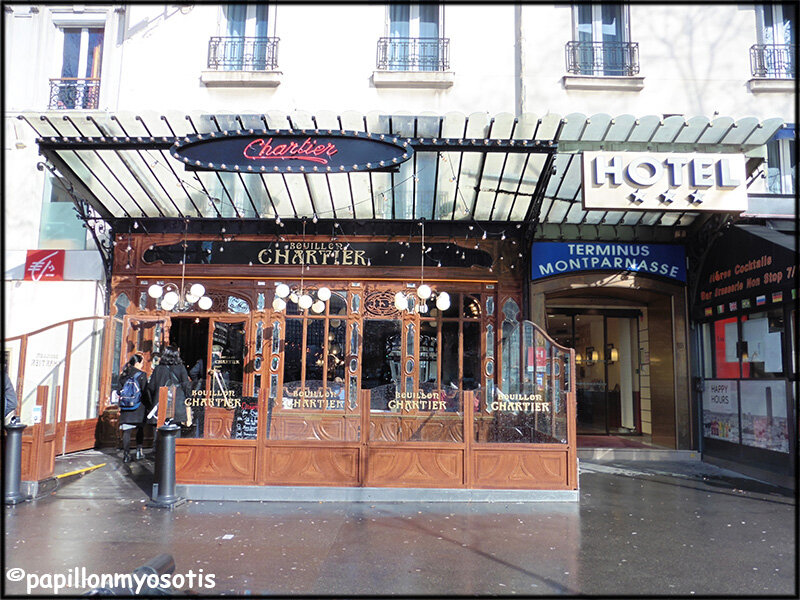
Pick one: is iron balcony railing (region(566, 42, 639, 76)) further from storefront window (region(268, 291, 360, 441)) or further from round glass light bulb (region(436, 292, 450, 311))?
storefront window (region(268, 291, 360, 441))

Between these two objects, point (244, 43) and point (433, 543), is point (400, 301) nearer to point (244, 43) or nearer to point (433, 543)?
point (433, 543)

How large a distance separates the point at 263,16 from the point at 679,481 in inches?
470

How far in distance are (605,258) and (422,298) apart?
3794 millimetres

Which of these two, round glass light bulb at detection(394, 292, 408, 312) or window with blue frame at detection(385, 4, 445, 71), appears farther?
window with blue frame at detection(385, 4, 445, 71)

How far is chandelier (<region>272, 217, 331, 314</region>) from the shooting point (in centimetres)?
1084

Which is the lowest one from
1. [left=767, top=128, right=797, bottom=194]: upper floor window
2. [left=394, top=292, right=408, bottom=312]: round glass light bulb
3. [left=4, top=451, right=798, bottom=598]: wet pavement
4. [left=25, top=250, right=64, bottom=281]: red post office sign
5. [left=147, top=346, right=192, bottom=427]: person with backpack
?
[left=4, top=451, right=798, bottom=598]: wet pavement

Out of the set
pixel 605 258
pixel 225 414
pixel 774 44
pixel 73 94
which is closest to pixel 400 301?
pixel 225 414

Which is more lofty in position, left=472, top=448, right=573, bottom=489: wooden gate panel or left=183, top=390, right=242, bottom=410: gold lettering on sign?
left=183, top=390, right=242, bottom=410: gold lettering on sign

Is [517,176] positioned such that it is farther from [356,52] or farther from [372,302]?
[356,52]

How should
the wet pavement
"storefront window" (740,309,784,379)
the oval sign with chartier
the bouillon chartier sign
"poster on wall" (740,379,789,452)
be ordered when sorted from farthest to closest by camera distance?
the bouillon chartier sign, "storefront window" (740,309,784,379), "poster on wall" (740,379,789,452), the oval sign with chartier, the wet pavement

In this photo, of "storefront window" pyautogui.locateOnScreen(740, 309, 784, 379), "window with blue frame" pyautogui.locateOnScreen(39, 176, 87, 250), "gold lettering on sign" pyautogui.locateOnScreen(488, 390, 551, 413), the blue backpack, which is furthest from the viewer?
"window with blue frame" pyautogui.locateOnScreen(39, 176, 87, 250)

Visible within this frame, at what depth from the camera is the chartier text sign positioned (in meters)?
9.19

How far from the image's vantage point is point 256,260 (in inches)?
452

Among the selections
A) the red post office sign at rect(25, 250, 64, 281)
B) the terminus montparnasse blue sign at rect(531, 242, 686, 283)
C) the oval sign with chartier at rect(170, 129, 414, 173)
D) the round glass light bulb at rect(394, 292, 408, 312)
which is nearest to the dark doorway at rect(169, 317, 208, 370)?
the red post office sign at rect(25, 250, 64, 281)
